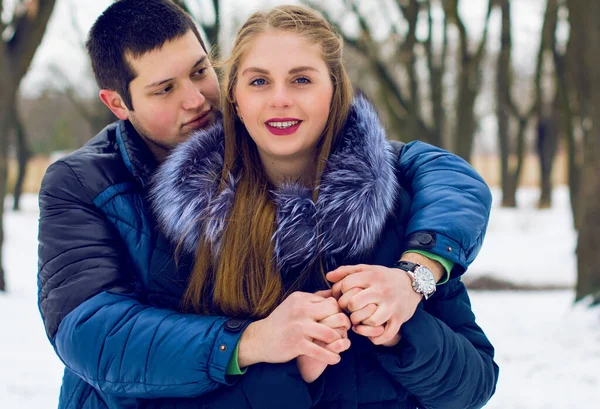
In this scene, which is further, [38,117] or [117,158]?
[38,117]

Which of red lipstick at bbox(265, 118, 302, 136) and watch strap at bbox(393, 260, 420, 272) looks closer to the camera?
watch strap at bbox(393, 260, 420, 272)

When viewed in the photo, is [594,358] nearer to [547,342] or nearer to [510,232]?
[547,342]

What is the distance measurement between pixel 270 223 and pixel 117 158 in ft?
2.27

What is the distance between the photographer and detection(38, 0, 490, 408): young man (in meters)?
1.98

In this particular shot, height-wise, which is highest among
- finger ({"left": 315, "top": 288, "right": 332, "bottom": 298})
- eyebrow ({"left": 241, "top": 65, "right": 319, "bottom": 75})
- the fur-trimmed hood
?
eyebrow ({"left": 241, "top": 65, "right": 319, "bottom": 75})

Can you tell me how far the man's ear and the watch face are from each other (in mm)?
1565

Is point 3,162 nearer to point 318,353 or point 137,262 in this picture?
point 137,262

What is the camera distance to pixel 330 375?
2076mm

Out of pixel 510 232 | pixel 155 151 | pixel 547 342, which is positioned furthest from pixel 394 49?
pixel 155 151

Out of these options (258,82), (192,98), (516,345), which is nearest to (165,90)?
(192,98)

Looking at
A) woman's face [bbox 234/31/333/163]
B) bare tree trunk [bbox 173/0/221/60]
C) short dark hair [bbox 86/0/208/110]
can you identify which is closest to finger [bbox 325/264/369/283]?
woman's face [bbox 234/31/333/163]

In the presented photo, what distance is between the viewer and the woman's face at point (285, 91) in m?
2.22

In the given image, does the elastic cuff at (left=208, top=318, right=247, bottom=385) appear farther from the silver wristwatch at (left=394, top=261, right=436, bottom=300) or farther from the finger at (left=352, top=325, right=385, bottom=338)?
the silver wristwatch at (left=394, top=261, right=436, bottom=300)

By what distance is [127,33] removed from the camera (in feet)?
9.43
